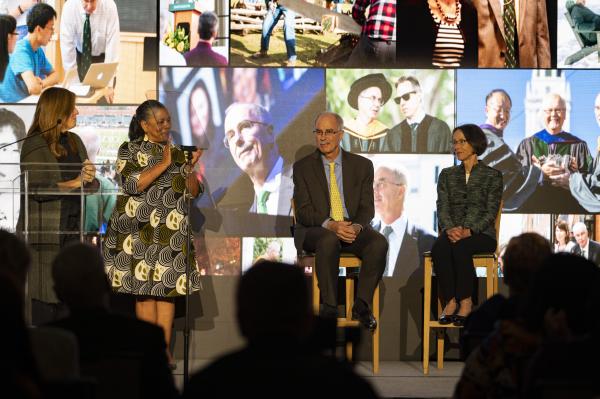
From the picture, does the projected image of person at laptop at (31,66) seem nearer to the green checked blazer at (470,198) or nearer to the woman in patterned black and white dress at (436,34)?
the woman in patterned black and white dress at (436,34)

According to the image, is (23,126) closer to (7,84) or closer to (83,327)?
(7,84)

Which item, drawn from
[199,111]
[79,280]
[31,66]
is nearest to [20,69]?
[31,66]

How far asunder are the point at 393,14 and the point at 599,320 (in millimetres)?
4479

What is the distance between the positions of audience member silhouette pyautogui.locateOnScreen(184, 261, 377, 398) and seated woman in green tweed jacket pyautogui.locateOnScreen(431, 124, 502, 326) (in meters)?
4.16

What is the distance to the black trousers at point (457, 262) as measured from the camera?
6.27 metres

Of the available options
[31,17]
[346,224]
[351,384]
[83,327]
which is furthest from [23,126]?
[351,384]

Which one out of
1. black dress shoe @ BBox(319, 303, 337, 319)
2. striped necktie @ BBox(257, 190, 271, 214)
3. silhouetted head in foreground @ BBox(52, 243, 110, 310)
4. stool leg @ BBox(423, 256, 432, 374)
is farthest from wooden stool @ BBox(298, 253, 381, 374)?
silhouetted head in foreground @ BBox(52, 243, 110, 310)

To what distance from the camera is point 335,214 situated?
21.3 ft

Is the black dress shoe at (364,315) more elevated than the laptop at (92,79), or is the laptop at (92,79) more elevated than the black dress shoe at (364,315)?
the laptop at (92,79)

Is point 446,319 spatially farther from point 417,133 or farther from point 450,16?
point 450,16

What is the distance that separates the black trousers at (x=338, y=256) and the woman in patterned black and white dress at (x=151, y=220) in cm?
80

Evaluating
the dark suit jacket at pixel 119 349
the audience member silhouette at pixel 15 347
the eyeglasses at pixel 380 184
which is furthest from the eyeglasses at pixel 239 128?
the audience member silhouette at pixel 15 347

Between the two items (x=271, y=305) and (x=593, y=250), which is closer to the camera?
(x=271, y=305)

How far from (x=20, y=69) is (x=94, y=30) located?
55cm
